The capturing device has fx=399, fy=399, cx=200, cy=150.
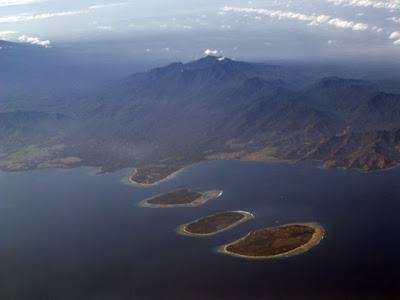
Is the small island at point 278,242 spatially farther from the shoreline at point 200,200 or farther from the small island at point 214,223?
the shoreline at point 200,200

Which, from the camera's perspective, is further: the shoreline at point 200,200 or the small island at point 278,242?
the shoreline at point 200,200

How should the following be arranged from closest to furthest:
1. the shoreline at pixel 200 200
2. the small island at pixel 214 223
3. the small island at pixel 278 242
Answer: the small island at pixel 278 242
the small island at pixel 214 223
the shoreline at pixel 200 200

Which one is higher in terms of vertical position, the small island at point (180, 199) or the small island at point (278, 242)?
the small island at point (278, 242)

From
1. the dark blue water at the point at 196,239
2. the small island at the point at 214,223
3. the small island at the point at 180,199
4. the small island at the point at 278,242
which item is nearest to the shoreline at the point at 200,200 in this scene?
the small island at the point at 180,199

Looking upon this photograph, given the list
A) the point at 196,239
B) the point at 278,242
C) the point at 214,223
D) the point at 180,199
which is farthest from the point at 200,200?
the point at 278,242

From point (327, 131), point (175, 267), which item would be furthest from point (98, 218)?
point (327, 131)

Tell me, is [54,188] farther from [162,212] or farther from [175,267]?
[175,267]

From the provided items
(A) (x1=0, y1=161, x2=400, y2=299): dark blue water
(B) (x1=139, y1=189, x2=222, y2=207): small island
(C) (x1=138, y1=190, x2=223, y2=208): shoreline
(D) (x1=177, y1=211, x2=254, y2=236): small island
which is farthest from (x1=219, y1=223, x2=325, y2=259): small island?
(B) (x1=139, y1=189, x2=222, y2=207): small island
